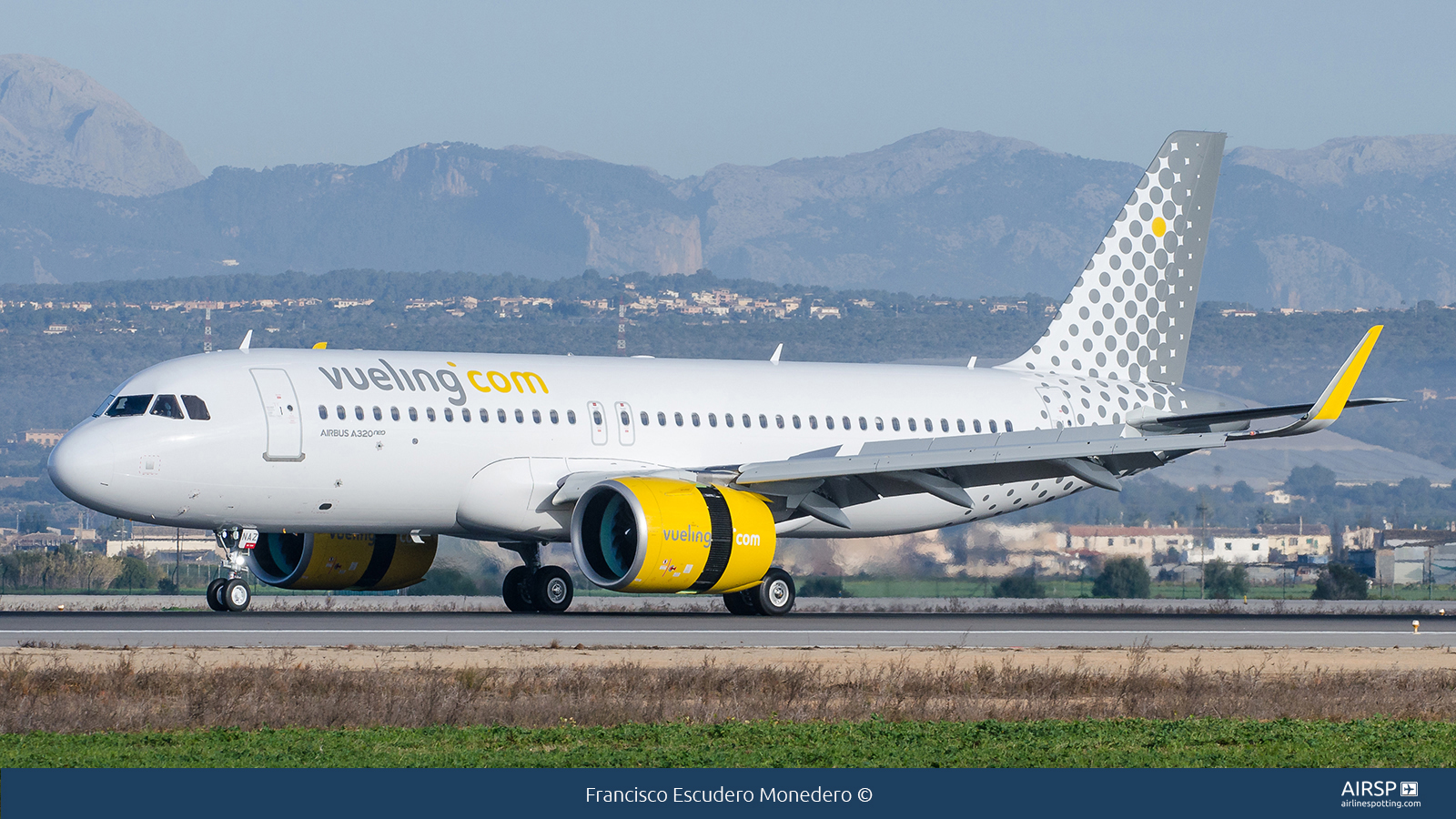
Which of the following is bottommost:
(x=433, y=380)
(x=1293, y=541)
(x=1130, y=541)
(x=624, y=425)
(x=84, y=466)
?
(x=1293, y=541)

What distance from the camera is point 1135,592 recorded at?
54.4 meters

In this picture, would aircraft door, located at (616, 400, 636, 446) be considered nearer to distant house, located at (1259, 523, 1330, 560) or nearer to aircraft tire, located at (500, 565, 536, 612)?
aircraft tire, located at (500, 565, 536, 612)

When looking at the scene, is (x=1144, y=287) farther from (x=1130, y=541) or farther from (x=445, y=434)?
(x=1130, y=541)

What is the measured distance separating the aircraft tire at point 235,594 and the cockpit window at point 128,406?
315 centimetres

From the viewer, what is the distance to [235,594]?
29703 mm

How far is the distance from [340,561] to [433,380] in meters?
4.77

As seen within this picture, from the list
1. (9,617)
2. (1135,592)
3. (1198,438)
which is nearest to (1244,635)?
(1198,438)

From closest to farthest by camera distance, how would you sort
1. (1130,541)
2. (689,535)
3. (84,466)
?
(84,466) → (689,535) → (1130,541)

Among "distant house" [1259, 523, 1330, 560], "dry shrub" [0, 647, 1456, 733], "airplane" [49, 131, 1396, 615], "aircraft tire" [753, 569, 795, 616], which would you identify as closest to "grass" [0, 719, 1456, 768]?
"dry shrub" [0, 647, 1456, 733]

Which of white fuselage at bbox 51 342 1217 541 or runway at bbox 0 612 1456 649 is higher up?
white fuselage at bbox 51 342 1217 541

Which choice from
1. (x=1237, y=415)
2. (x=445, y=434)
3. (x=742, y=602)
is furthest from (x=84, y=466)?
(x=1237, y=415)

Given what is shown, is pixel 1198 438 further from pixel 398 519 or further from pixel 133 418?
pixel 133 418

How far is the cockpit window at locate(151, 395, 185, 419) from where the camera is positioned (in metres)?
28.1

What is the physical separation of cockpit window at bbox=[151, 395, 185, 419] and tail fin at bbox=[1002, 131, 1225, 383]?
16876mm
